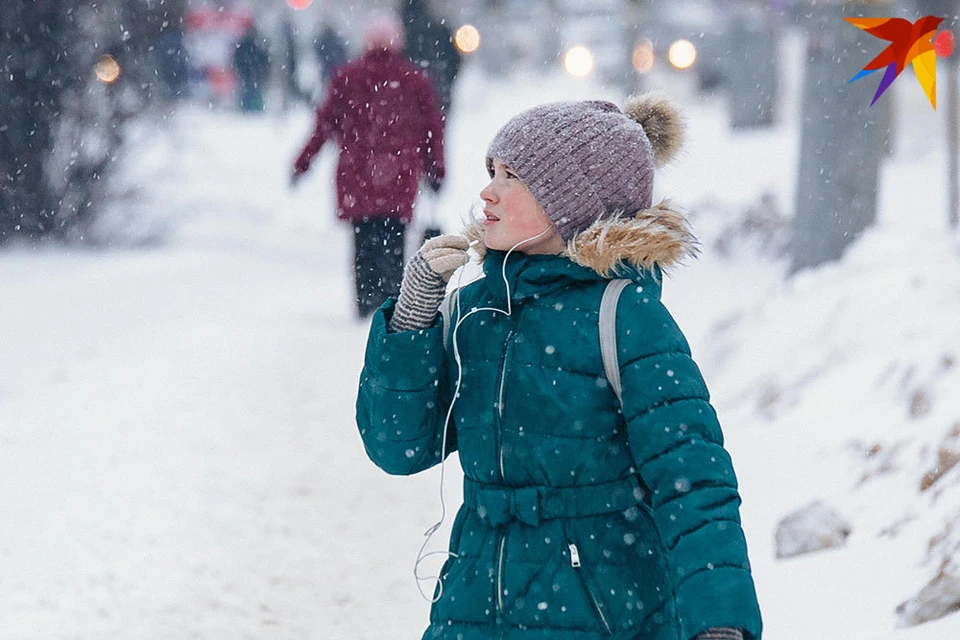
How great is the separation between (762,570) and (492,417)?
2.49m

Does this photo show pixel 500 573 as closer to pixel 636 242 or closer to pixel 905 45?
Result: pixel 636 242

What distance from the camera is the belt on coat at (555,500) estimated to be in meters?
2.37

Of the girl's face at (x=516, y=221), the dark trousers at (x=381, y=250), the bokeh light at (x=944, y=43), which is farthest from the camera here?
the bokeh light at (x=944, y=43)

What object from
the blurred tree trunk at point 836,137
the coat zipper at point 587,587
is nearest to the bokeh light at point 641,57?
the blurred tree trunk at point 836,137

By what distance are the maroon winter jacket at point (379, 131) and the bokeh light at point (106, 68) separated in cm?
470

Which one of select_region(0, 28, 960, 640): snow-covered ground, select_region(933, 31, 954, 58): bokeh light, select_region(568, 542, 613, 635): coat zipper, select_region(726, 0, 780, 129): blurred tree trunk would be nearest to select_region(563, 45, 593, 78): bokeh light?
select_region(726, 0, 780, 129): blurred tree trunk

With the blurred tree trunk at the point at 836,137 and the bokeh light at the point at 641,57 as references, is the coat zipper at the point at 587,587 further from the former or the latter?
the bokeh light at the point at 641,57

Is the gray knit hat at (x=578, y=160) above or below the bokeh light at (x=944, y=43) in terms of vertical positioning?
below

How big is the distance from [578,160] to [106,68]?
1075 centimetres

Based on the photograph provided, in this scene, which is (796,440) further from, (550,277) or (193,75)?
(193,75)

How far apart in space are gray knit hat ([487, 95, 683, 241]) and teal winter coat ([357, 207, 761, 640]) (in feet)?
0.26

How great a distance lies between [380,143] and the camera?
8531mm

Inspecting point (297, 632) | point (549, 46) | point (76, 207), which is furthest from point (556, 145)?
point (549, 46)

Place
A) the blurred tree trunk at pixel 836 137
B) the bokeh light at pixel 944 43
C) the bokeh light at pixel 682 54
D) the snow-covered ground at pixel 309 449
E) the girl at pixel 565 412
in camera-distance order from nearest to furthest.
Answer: the girl at pixel 565 412, the snow-covered ground at pixel 309 449, the blurred tree trunk at pixel 836 137, the bokeh light at pixel 944 43, the bokeh light at pixel 682 54
